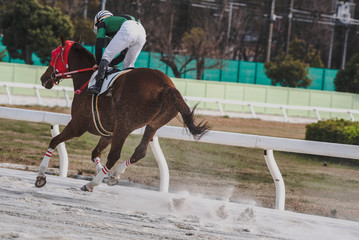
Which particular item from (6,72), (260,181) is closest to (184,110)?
(260,181)

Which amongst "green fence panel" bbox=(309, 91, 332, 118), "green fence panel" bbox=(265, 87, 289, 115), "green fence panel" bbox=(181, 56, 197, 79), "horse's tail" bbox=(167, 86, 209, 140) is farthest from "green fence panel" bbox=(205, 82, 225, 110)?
"horse's tail" bbox=(167, 86, 209, 140)

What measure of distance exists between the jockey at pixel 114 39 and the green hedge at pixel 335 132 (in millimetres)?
7018

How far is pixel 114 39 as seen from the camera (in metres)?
6.17

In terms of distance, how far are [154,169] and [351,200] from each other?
9.98 ft

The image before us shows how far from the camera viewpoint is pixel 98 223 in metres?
4.69

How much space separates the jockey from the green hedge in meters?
7.02

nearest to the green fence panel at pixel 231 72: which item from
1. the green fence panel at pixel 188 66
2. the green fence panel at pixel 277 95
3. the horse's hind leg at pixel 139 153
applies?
the green fence panel at pixel 188 66

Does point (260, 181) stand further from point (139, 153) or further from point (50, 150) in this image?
point (50, 150)

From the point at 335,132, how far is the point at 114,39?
776 centimetres

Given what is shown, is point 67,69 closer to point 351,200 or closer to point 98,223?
point 98,223

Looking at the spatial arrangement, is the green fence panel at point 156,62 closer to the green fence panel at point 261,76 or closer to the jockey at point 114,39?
the green fence panel at point 261,76

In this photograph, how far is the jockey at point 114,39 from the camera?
20.1 ft

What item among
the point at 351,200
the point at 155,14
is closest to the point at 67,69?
the point at 351,200

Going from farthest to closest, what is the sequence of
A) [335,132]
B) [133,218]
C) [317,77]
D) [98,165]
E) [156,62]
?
[317,77], [156,62], [335,132], [98,165], [133,218]
